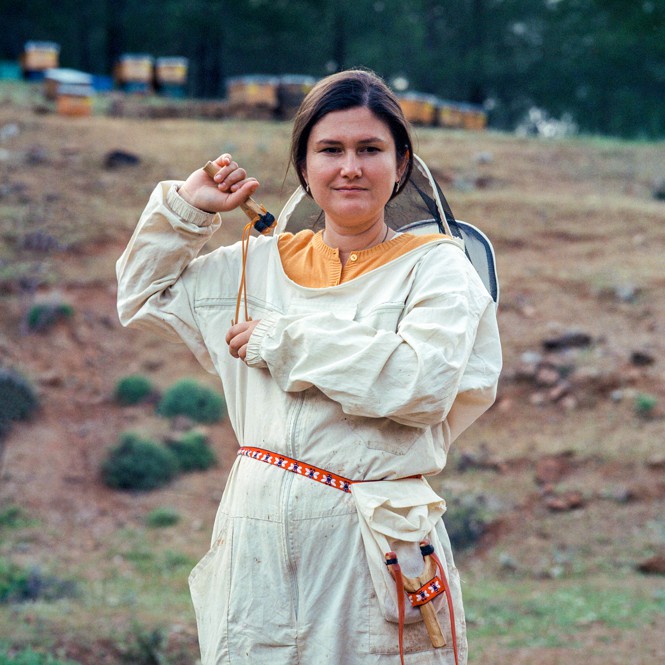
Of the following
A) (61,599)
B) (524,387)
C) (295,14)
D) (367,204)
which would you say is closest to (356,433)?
(367,204)

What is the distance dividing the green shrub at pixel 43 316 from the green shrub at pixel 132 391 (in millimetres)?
934

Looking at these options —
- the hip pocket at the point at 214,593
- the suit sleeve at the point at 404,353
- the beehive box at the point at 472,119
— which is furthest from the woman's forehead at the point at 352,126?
the beehive box at the point at 472,119

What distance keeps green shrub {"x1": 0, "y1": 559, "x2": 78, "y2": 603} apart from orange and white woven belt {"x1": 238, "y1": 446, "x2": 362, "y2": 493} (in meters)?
4.05

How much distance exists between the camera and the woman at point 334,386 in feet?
6.15

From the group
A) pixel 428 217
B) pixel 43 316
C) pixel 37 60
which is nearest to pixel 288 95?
pixel 37 60

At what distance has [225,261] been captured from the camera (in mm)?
2184

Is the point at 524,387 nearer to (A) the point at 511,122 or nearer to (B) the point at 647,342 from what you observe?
(B) the point at 647,342

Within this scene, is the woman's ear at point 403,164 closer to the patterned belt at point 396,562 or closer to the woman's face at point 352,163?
the woman's face at point 352,163

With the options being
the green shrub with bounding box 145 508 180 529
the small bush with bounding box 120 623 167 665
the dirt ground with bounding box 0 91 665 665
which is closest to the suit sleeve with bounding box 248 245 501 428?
the small bush with bounding box 120 623 167 665

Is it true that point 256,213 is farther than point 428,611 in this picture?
Yes

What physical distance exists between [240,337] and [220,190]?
0.35 metres

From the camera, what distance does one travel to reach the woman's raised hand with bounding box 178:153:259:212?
2.11 metres

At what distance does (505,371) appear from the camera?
29.1 ft

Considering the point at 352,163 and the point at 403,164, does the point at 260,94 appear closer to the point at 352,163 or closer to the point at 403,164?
the point at 403,164
